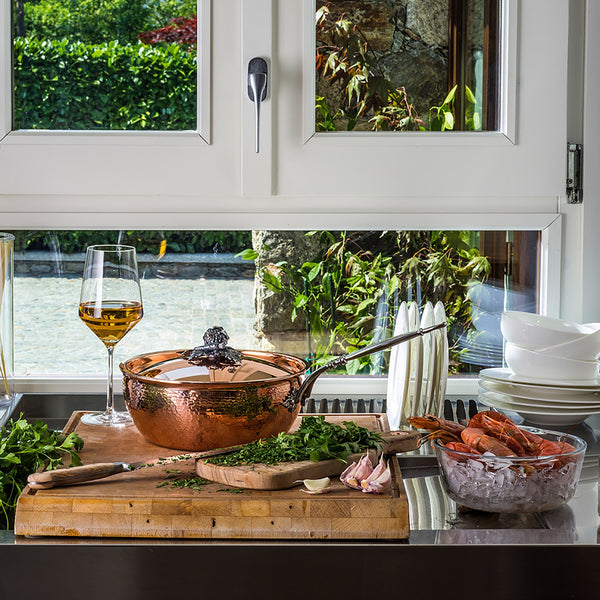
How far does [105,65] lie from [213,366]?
671 millimetres

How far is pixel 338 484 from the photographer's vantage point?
0.98 meters

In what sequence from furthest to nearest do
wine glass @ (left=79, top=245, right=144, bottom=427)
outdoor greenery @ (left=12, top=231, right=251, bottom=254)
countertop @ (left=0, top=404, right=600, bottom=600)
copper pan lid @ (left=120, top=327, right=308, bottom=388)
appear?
outdoor greenery @ (left=12, top=231, right=251, bottom=254)
wine glass @ (left=79, top=245, right=144, bottom=427)
copper pan lid @ (left=120, top=327, right=308, bottom=388)
countertop @ (left=0, top=404, right=600, bottom=600)

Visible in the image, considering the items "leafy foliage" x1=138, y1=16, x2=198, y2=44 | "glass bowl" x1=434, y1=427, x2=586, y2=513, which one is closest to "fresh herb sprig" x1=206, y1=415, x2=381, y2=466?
"glass bowl" x1=434, y1=427, x2=586, y2=513

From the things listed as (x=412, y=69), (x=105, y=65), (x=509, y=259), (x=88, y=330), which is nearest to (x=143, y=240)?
(x=88, y=330)

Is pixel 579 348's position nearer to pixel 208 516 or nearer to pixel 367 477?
pixel 367 477

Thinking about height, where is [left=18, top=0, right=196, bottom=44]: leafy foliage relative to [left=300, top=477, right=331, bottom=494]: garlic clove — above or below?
above

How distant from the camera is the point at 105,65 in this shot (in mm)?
1547

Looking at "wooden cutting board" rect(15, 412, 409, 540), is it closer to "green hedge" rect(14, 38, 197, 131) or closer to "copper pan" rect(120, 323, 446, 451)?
"copper pan" rect(120, 323, 446, 451)

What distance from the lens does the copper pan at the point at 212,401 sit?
1073mm

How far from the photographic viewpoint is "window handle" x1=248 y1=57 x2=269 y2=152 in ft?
4.85

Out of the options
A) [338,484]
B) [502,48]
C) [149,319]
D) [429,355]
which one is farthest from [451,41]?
[338,484]

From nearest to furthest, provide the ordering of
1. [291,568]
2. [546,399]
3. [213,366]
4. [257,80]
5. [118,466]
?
[291,568] → [118,466] → [213,366] → [546,399] → [257,80]

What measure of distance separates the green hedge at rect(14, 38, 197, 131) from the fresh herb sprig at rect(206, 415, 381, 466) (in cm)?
70

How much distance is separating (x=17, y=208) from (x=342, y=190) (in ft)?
1.95
